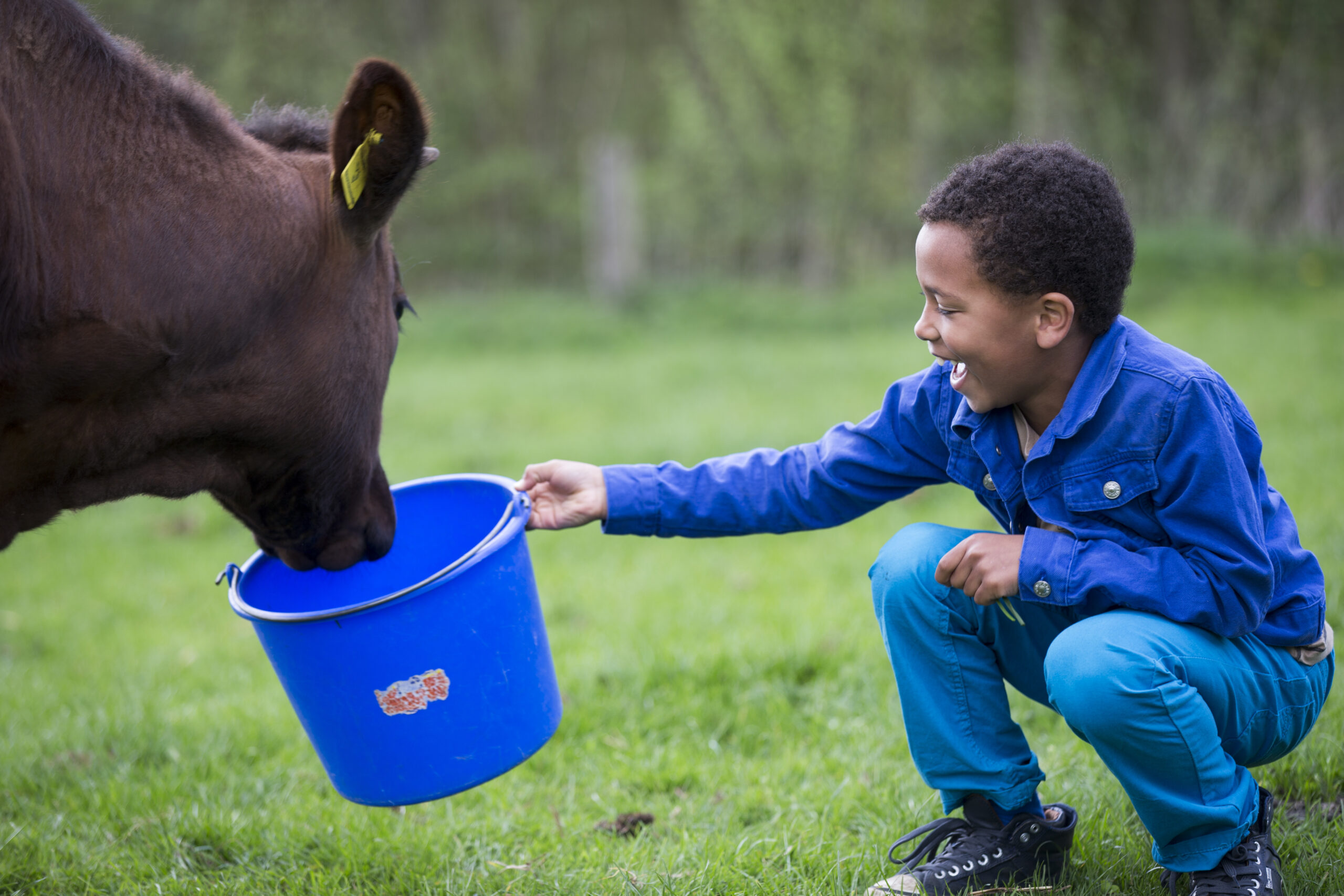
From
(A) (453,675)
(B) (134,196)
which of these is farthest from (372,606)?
(B) (134,196)

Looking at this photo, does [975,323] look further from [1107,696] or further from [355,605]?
[355,605]

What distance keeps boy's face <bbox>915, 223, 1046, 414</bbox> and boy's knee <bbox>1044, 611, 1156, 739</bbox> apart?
43 centimetres

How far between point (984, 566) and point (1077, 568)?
148 millimetres

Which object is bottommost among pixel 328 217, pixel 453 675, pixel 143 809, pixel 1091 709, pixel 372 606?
pixel 143 809

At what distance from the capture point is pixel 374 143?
75.0 inches

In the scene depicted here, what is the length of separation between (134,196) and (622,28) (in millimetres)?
21395

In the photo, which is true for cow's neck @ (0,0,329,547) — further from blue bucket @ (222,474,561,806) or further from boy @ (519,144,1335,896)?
boy @ (519,144,1335,896)

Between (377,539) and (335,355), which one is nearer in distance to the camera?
(335,355)

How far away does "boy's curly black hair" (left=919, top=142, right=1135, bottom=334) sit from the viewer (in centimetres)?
182

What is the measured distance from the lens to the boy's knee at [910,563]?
80.3 inches

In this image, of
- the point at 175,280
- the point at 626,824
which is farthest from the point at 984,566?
the point at 175,280

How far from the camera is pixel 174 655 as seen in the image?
13.1ft

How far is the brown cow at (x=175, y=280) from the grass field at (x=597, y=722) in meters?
0.82

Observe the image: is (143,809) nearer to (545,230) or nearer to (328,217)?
(328,217)
